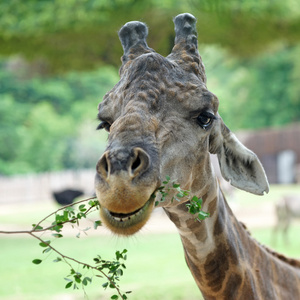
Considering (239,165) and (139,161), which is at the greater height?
(239,165)

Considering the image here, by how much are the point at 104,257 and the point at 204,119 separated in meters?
8.49

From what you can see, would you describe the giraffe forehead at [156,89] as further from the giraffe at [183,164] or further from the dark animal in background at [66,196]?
the dark animal in background at [66,196]

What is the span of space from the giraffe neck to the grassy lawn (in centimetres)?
189

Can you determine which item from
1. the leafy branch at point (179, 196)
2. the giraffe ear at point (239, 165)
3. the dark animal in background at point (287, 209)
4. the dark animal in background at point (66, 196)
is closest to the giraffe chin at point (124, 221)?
the leafy branch at point (179, 196)

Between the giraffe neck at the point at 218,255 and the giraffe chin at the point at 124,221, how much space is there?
582 mm

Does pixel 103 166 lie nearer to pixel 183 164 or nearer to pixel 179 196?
pixel 179 196

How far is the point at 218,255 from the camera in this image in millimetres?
3096

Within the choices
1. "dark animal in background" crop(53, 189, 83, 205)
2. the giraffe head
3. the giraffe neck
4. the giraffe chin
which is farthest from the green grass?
"dark animal in background" crop(53, 189, 83, 205)

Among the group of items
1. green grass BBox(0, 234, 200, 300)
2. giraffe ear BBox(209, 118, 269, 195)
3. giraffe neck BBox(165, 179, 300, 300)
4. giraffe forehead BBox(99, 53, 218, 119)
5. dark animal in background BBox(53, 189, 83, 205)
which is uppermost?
dark animal in background BBox(53, 189, 83, 205)

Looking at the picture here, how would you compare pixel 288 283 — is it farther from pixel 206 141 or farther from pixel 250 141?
pixel 250 141

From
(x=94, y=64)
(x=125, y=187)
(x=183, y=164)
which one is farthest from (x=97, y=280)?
(x=94, y=64)

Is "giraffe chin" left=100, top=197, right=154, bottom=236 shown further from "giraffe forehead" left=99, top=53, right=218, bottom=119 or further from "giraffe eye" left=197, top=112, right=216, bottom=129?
"giraffe eye" left=197, top=112, right=216, bottom=129

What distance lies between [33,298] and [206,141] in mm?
5647

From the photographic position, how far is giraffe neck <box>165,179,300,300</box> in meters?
3.04
